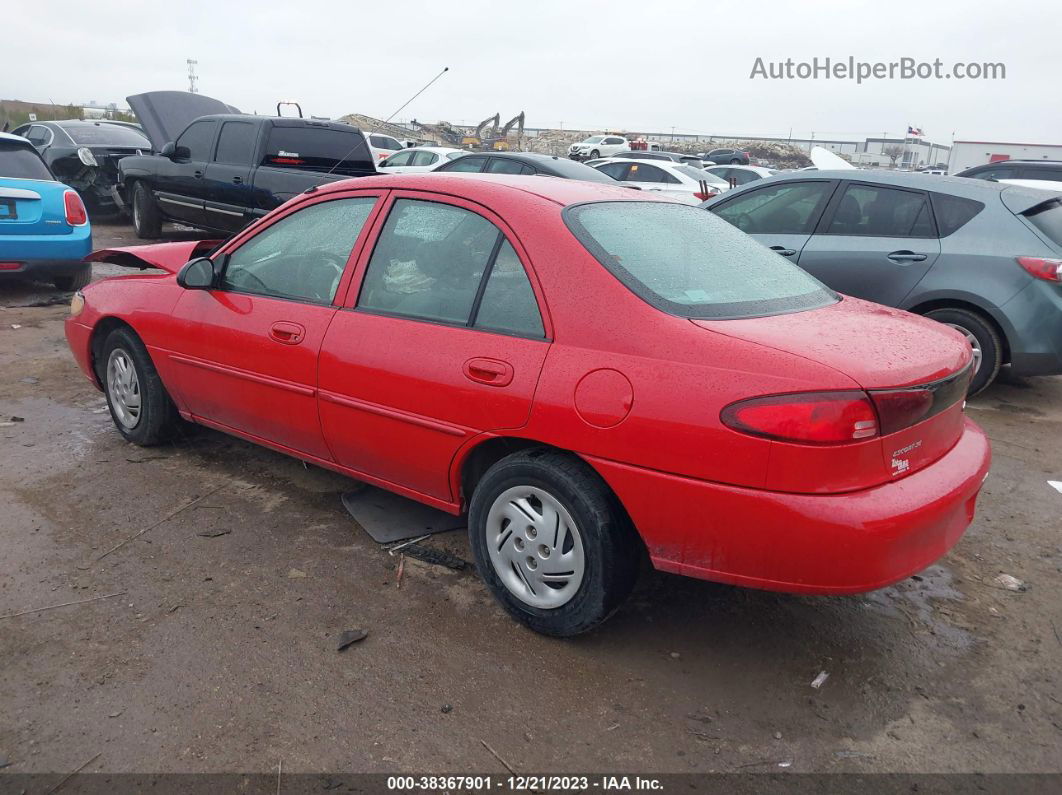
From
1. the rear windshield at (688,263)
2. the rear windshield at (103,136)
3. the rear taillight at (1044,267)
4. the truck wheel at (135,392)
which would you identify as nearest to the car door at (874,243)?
the rear taillight at (1044,267)

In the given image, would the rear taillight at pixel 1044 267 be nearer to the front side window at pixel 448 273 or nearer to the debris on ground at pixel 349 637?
the front side window at pixel 448 273

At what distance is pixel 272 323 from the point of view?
3768mm

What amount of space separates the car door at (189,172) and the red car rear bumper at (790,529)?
972cm

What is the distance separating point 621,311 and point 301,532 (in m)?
1.88

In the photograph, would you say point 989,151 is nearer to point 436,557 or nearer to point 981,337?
point 981,337

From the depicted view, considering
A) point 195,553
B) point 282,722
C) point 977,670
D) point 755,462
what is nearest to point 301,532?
point 195,553

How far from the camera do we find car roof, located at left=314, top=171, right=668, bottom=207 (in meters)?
3.31

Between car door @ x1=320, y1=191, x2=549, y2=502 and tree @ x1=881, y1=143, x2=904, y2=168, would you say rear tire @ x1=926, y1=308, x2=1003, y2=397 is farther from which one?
tree @ x1=881, y1=143, x2=904, y2=168

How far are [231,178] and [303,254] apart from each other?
24.1 ft

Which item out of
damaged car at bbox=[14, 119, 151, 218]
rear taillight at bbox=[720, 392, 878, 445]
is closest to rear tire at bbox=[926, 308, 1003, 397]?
rear taillight at bbox=[720, 392, 878, 445]

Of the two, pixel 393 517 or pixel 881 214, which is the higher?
pixel 881 214

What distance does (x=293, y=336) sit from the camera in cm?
367

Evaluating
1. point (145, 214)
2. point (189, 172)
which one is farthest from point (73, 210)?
point (145, 214)

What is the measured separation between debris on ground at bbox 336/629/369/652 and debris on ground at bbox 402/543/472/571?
1.86ft
